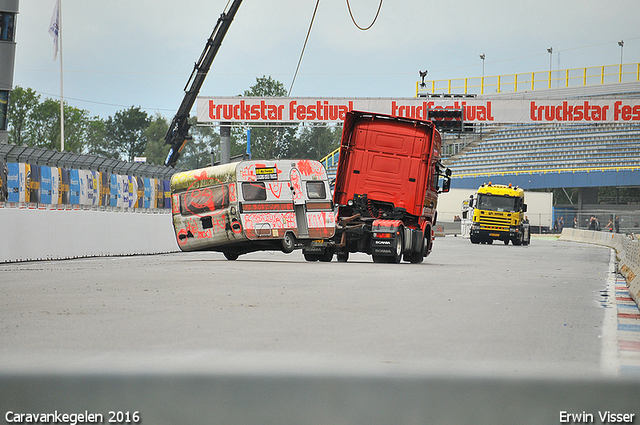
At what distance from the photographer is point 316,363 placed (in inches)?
208

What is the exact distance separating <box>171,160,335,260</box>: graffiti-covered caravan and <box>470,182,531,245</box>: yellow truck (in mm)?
24532

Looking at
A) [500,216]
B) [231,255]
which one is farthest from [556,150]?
[231,255]

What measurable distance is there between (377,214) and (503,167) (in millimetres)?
55725

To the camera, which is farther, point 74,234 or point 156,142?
point 156,142

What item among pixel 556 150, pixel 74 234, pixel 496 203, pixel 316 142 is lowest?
pixel 74 234

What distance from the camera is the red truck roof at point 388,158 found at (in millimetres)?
19469

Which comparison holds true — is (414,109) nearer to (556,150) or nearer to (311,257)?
(311,257)

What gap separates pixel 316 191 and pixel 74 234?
573 cm

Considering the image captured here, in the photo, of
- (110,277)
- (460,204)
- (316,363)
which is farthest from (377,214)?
(460,204)

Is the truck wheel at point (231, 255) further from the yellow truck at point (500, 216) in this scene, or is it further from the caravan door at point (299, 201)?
the yellow truck at point (500, 216)

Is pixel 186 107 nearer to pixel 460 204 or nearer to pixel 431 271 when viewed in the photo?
pixel 460 204

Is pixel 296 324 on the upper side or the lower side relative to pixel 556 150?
lower

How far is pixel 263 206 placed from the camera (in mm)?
18953

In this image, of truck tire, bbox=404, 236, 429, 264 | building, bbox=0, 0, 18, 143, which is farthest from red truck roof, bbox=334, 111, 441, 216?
building, bbox=0, 0, 18, 143
